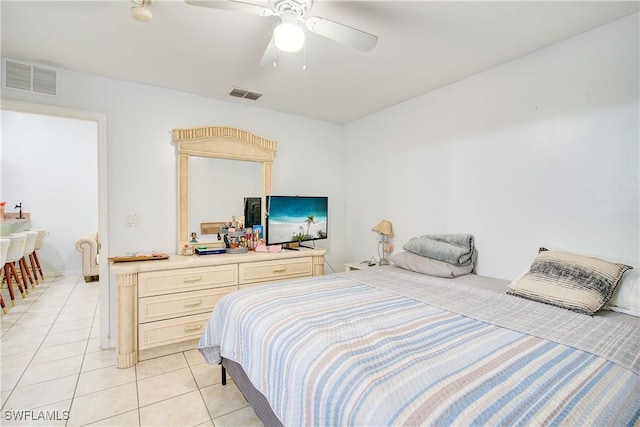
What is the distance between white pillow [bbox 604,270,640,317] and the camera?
1.64m

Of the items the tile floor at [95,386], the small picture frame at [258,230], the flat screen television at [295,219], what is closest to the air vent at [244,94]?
the flat screen television at [295,219]

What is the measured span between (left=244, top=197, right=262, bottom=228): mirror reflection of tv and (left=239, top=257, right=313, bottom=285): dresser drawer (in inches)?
23.2

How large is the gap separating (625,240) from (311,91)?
8.91 ft

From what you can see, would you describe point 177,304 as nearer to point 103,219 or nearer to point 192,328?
point 192,328

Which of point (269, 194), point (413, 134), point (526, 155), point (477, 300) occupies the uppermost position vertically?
point (413, 134)

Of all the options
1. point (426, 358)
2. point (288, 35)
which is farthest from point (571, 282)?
point (288, 35)

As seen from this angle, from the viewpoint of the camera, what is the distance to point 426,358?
43.3 inches

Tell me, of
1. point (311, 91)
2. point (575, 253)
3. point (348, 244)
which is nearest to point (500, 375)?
point (575, 253)

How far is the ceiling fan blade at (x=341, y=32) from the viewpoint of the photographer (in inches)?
60.1

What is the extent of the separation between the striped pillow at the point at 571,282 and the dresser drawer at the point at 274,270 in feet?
6.38

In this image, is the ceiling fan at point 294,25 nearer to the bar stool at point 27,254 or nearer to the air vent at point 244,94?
the air vent at point 244,94

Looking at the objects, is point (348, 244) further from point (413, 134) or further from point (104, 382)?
point (104, 382)

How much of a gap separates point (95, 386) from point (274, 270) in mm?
1605

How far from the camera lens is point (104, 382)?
6.93 ft
